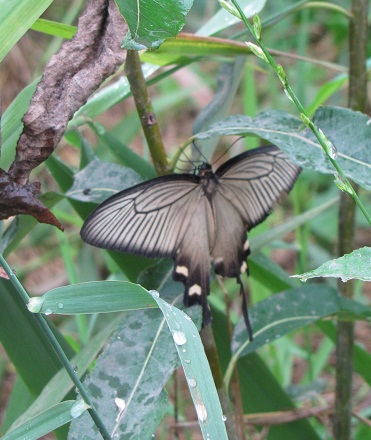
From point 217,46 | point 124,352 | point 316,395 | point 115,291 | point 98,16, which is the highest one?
point 98,16

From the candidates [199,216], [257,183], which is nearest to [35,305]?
[199,216]

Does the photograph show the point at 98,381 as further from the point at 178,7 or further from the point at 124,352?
the point at 178,7

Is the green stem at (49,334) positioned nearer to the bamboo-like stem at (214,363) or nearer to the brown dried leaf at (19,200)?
the brown dried leaf at (19,200)

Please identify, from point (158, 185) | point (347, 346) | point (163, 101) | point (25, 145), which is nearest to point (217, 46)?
point (158, 185)

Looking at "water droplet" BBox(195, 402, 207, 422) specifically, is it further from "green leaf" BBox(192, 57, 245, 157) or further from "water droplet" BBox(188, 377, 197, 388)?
"green leaf" BBox(192, 57, 245, 157)

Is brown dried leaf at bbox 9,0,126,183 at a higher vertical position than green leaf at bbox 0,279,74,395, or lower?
higher

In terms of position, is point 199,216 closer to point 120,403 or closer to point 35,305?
point 120,403

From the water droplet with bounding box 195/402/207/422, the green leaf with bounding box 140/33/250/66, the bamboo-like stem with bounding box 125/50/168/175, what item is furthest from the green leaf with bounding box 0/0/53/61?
the water droplet with bounding box 195/402/207/422

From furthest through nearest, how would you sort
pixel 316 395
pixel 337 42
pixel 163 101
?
pixel 337 42, pixel 163 101, pixel 316 395
